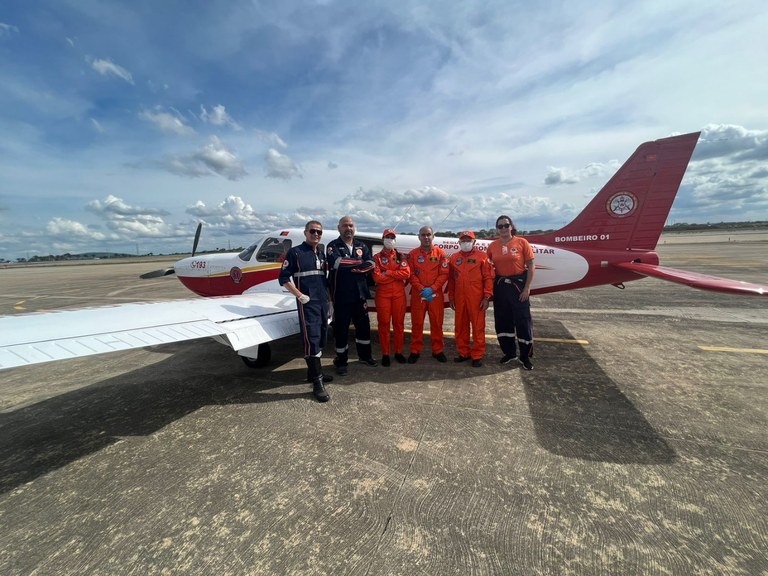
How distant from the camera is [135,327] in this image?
3.49 metres

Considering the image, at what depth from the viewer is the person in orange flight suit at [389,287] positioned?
16.1ft

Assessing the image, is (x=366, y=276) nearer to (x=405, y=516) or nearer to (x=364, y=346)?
(x=364, y=346)

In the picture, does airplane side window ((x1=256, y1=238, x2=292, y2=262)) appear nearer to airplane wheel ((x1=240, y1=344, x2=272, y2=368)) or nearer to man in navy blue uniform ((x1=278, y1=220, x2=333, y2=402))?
airplane wheel ((x1=240, y1=344, x2=272, y2=368))

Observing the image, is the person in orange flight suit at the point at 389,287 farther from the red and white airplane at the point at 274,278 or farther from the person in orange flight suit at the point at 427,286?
the red and white airplane at the point at 274,278

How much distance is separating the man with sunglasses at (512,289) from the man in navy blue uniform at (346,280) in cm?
193

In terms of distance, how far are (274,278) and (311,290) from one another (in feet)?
7.81

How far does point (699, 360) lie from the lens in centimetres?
488

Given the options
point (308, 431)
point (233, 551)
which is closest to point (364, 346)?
point (308, 431)

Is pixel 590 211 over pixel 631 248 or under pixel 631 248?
over

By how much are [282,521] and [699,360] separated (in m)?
5.88

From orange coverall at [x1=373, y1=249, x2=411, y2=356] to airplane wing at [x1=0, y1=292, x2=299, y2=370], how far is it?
1.28 m

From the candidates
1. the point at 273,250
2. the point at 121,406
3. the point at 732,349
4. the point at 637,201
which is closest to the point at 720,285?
the point at 637,201

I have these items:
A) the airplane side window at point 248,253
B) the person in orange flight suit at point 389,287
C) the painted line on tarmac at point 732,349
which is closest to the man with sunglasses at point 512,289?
the person in orange flight suit at point 389,287

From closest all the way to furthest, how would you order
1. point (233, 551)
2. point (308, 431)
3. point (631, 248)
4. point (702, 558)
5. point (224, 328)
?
point (702, 558) → point (233, 551) → point (308, 431) → point (224, 328) → point (631, 248)
